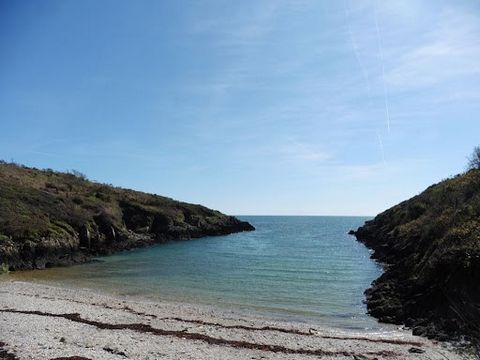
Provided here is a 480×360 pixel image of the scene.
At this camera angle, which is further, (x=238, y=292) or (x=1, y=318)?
(x=238, y=292)

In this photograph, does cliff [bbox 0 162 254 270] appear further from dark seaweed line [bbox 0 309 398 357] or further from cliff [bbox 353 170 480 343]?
cliff [bbox 353 170 480 343]

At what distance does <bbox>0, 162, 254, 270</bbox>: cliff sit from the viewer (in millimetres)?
52125

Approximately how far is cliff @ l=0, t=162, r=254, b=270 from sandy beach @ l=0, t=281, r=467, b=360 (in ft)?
75.8

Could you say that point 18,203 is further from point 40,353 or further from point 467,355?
point 467,355

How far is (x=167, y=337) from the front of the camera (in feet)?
68.9

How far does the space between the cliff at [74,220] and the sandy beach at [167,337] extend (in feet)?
75.8

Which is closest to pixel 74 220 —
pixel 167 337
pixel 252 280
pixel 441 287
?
pixel 252 280

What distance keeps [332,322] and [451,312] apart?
6.87 meters

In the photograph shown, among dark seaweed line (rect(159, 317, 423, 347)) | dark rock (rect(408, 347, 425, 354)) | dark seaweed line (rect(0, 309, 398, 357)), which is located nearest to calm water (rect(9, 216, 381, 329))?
dark seaweed line (rect(159, 317, 423, 347))

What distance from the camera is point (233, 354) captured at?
61.5 feet

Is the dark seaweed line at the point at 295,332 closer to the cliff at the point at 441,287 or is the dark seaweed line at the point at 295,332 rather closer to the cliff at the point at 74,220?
the cliff at the point at 441,287

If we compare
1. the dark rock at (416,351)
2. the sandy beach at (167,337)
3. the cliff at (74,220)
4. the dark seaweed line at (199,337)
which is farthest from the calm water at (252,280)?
the dark seaweed line at (199,337)

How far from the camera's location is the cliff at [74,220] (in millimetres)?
52125

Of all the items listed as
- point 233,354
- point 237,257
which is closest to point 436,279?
point 233,354
